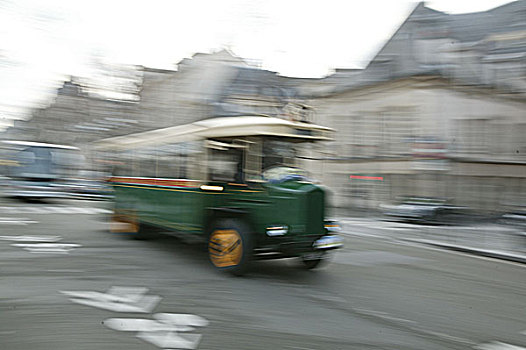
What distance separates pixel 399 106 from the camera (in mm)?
31938

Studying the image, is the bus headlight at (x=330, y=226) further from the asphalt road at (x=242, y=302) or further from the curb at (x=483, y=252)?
the curb at (x=483, y=252)

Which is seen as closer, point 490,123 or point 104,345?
point 104,345

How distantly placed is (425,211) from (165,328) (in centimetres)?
2070

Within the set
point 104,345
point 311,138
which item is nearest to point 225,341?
point 104,345

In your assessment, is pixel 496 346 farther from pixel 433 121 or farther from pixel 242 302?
pixel 433 121

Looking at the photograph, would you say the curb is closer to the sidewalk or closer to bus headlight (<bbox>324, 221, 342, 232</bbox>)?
the sidewalk

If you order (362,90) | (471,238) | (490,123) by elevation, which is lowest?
(471,238)

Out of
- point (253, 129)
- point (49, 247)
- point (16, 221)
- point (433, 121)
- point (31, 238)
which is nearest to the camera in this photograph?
point (253, 129)

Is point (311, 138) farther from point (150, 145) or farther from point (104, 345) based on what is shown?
point (104, 345)

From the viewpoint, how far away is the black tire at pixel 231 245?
7.84 metres

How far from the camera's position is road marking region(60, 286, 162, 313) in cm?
593

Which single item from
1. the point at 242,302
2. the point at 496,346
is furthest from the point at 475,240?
the point at 242,302

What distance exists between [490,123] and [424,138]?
3.90 metres

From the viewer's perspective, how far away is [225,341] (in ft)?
16.2
